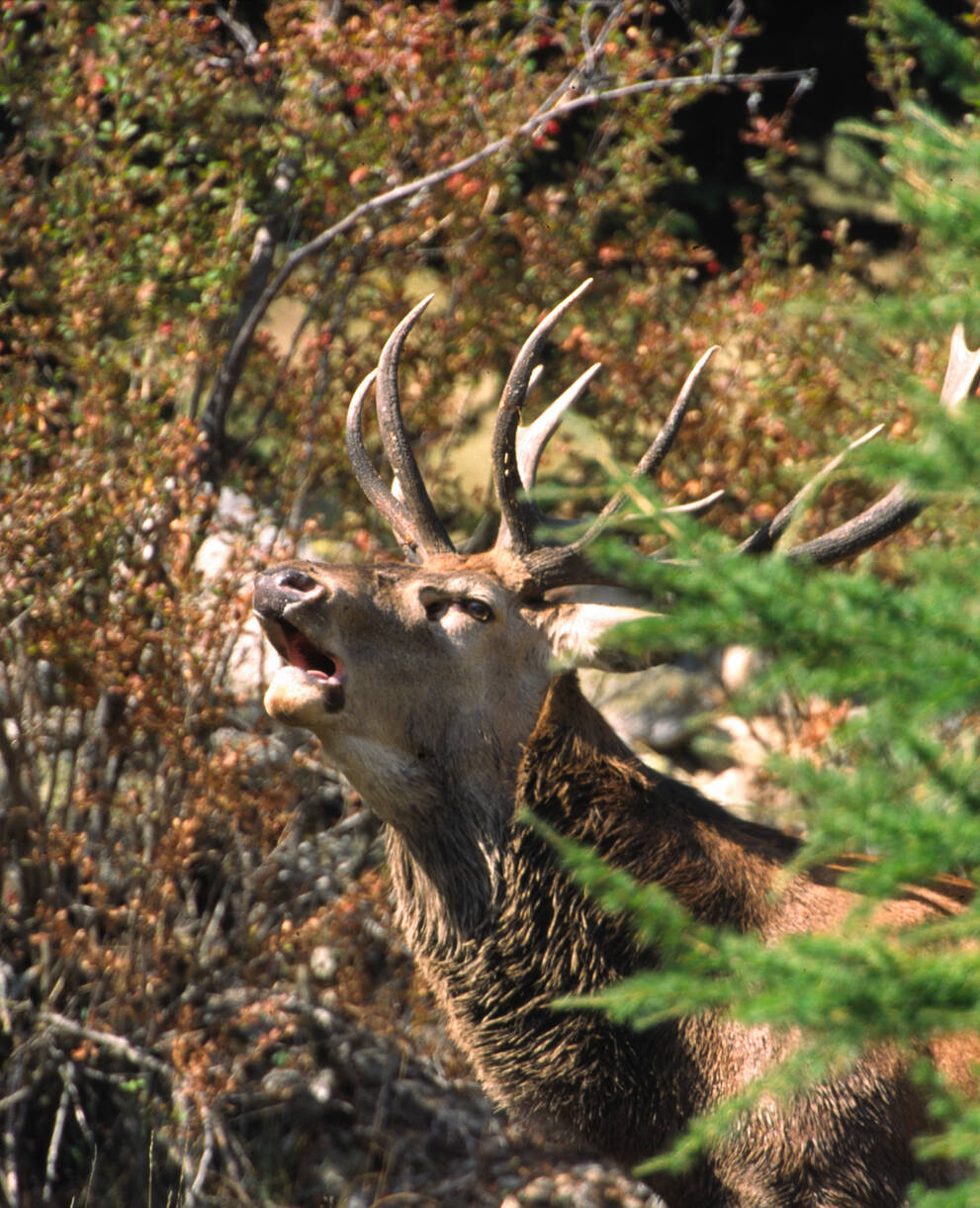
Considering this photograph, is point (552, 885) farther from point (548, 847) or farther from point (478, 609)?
point (478, 609)

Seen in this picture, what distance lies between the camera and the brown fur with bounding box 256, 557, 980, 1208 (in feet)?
9.53

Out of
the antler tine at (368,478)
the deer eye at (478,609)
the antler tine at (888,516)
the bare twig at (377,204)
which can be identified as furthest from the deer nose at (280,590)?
the bare twig at (377,204)

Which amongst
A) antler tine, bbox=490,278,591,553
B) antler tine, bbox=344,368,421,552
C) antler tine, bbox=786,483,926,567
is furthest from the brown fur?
antler tine, bbox=786,483,926,567

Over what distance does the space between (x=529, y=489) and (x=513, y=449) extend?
16 centimetres

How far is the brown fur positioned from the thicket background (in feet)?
3.56

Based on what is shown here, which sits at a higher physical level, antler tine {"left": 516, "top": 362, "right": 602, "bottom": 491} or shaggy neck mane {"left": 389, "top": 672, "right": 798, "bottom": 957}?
antler tine {"left": 516, "top": 362, "right": 602, "bottom": 491}

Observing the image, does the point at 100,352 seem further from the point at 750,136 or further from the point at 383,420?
the point at 750,136

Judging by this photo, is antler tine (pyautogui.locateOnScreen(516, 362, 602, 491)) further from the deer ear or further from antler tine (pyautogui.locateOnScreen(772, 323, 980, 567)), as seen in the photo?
antler tine (pyautogui.locateOnScreen(772, 323, 980, 567))

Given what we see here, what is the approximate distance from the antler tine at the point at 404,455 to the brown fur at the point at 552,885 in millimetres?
286

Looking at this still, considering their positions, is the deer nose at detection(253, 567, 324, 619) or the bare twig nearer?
the deer nose at detection(253, 567, 324, 619)

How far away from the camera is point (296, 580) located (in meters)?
3.12

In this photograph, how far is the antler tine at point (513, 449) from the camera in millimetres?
3508

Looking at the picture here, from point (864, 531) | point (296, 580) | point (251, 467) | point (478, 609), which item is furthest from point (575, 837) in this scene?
point (251, 467)

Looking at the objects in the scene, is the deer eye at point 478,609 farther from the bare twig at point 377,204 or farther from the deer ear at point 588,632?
the bare twig at point 377,204
